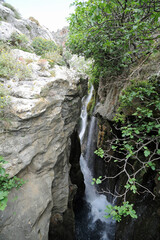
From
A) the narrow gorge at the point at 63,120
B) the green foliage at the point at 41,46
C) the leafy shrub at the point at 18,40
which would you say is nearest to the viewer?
the narrow gorge at the point at 63,120

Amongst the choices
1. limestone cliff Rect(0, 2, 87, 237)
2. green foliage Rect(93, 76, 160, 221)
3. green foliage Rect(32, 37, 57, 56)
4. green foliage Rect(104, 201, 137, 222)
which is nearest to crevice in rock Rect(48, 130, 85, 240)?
limestone cliff Rect(0, 2, 87, 237)

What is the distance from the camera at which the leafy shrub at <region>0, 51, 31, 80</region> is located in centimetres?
391

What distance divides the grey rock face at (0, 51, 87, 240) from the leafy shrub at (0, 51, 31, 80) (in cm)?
21

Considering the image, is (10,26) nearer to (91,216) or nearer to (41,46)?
(41,46)

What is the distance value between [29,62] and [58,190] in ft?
17.9

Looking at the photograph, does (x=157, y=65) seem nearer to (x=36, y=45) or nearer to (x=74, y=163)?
(x=36, y=45)

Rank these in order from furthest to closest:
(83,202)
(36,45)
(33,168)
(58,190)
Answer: (83,202), (36,45), (58,190), (33,168)

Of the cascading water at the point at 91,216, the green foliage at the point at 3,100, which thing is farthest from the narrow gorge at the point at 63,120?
the cascading water at the point at 91,216

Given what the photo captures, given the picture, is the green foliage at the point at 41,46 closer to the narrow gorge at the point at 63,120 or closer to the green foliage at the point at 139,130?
the narrow gorge at the point at 63,120

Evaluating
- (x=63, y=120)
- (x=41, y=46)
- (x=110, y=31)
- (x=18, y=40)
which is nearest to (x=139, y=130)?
(x=63, y=120)

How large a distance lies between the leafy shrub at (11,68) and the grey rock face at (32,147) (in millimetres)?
213

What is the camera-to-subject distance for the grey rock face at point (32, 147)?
10.7ft

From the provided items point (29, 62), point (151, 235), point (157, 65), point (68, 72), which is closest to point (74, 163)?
point (151, 235)

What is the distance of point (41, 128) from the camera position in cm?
394
